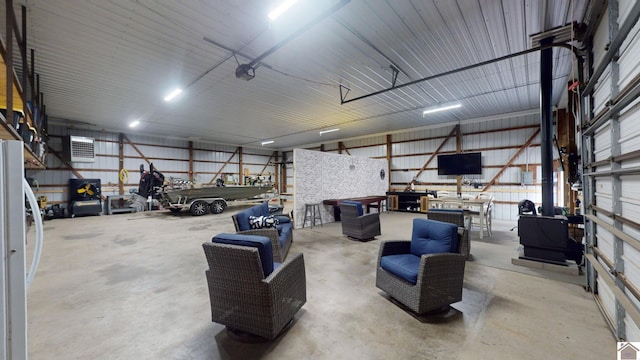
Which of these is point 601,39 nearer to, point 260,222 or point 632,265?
point 632,265

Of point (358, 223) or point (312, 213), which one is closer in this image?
point (358, 223)

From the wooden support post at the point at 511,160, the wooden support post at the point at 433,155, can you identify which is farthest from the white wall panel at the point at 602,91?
the wooden support post at the point at 433,155

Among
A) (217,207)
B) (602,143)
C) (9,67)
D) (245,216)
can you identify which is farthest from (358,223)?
(217,207)

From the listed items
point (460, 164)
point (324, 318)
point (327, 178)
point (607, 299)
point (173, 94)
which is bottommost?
point (324, 318)

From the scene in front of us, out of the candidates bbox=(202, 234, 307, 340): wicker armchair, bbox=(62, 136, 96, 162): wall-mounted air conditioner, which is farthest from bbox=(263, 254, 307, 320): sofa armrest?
bbox=(62, 136, 96, 162): wall-mounted air conditioner

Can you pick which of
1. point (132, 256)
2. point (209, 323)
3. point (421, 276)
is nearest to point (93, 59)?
point (132, 256)

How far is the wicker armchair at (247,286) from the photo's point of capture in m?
1.96

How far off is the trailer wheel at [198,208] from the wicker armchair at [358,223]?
21.2 feet

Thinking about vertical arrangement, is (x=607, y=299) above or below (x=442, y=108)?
below

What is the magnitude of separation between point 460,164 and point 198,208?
34.0 feet

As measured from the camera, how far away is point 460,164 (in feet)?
31.1

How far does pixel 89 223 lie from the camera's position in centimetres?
789

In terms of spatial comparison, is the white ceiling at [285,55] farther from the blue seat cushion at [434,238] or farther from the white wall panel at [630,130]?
the blue seat cushion at [434,238]

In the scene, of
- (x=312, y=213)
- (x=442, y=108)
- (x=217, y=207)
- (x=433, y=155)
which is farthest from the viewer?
(x=433, y=155)
